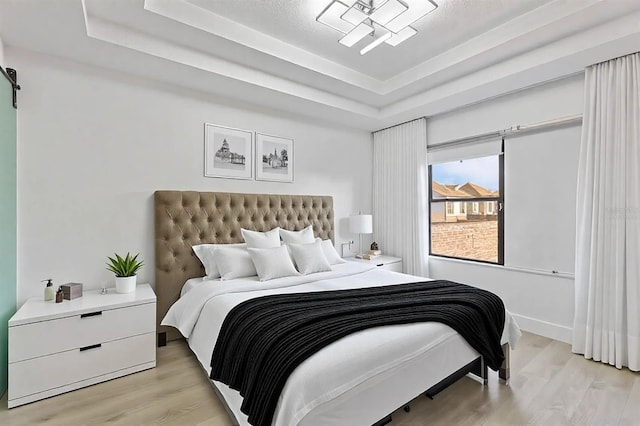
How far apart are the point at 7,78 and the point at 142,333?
2.08 meters

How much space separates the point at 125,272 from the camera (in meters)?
2.60

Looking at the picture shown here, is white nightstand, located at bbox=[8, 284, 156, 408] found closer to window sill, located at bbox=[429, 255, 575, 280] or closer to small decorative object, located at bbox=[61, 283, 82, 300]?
small decorative object, located at bbox=[61, 283, 82, 300]

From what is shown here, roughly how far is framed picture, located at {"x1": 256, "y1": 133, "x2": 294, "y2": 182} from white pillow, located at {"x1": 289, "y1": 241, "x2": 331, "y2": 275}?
992mm

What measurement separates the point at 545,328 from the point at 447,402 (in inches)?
71.9

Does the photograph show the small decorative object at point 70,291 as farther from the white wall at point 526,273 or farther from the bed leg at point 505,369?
the white wall at point 526,273

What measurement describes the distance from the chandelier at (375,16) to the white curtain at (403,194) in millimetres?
1956

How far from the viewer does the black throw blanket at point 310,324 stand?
1.46m

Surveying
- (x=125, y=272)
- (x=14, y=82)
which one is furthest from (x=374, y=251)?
(x=14, y=82)

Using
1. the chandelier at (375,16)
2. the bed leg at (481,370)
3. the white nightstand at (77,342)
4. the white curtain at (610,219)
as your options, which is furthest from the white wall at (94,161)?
the white curtain at (610,219)

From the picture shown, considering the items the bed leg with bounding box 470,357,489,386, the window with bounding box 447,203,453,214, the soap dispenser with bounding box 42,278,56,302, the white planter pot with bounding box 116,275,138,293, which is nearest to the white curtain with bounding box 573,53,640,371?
the bed leg with bounding box 470,357,489,386

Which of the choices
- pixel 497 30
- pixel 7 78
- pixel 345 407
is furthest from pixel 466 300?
pixel 7 78

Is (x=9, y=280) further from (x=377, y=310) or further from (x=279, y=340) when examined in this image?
(x=377, y=310)

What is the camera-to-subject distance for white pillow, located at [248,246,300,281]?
2799 mm

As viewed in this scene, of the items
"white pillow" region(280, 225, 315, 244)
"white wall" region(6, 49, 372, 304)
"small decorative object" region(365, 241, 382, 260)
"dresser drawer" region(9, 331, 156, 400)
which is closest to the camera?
"dresser drawer" region(9, 331, 156, 400)
